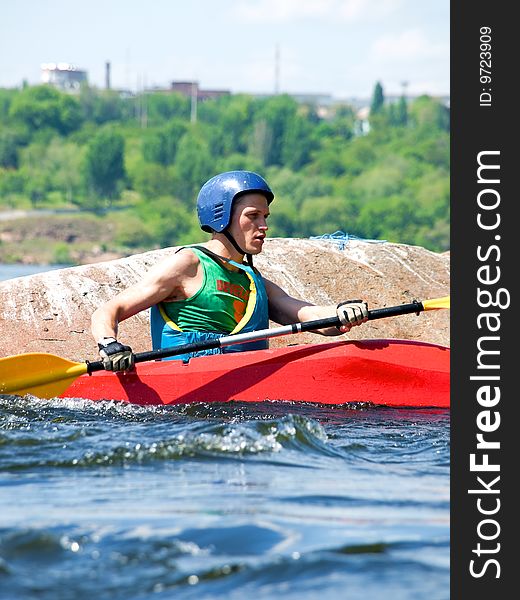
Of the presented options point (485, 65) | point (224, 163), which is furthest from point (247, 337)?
point (224, 163)

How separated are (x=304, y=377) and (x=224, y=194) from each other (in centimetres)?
121

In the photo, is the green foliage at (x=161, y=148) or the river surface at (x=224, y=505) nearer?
the river surface at (x=224, y=505)

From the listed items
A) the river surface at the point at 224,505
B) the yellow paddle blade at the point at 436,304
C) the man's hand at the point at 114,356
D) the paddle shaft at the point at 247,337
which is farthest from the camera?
the yellow paddle blade at the point at 436,304

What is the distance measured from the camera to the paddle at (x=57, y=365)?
7.29 meters

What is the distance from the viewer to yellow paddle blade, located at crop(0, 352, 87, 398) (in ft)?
24.5

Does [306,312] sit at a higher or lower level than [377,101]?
lower

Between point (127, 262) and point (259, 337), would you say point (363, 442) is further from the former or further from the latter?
point (127, 262)

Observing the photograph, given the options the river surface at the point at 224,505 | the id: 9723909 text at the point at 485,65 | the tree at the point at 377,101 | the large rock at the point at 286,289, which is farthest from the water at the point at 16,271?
the tree at the point at 377,101

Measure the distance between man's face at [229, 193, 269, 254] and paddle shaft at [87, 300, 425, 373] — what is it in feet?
1.77

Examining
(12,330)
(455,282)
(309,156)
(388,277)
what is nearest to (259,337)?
(455,282)

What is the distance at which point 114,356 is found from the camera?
22.5 ft

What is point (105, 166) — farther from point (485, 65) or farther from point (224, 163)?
point (485, 65)

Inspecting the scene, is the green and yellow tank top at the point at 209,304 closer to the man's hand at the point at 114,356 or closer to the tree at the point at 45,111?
the man's hand at the point at 114,356

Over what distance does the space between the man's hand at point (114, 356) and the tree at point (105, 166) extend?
325 ft
